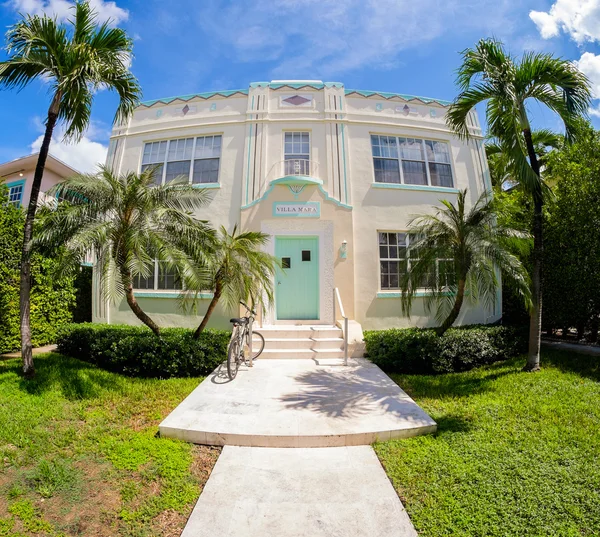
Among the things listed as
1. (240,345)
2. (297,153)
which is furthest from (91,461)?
(297,153)

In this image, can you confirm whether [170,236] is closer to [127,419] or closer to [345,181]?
[127,419]

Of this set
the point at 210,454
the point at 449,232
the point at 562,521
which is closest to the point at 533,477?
the point at 562,521

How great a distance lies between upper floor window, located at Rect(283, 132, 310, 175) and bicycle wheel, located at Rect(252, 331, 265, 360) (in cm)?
515

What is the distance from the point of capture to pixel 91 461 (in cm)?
387

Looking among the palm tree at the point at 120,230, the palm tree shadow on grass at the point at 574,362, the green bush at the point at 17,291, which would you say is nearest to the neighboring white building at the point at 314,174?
the green bush at the point at 17,291

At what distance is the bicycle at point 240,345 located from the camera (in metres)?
6.58

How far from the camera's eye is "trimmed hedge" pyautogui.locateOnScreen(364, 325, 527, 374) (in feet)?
23.5

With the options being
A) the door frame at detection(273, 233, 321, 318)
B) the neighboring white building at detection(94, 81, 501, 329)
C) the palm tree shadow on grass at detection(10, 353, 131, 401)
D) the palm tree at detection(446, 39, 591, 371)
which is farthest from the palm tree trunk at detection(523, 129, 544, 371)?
the palm tree shadow on grass at detection(10, 353, 131, 401)

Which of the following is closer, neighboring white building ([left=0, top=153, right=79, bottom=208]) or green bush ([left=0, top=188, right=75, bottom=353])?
green bush ([left=0, top=188, right=75, bottom=353])

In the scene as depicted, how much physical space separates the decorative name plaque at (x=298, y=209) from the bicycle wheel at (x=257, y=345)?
3.75 meters

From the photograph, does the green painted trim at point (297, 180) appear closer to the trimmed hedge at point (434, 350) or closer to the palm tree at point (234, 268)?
the palm tree at point (234, 268)

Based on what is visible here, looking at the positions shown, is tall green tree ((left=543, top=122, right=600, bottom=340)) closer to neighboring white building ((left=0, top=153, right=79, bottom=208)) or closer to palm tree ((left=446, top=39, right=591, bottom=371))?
palm tree ((left=446, top=39, right=591, bottom=371))

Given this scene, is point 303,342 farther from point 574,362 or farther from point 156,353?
point 574,362

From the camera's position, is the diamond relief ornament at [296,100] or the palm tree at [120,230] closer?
the palm tree at [120,230]
